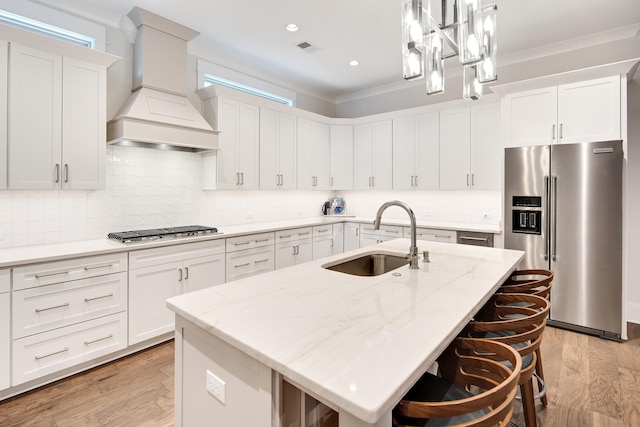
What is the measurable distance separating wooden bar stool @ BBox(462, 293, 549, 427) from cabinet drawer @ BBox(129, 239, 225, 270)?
7.95 ft

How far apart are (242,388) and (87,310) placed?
208 centimetres

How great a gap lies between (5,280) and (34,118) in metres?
1.17

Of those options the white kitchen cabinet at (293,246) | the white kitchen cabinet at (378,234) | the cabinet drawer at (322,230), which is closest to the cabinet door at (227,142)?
the white kitchen cabinet at (293,246)

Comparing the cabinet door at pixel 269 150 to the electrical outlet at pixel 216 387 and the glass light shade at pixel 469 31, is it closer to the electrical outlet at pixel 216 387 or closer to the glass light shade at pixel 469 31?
the glass light shade at pixel 469 31

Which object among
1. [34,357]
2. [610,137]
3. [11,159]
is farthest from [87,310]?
[610,137]

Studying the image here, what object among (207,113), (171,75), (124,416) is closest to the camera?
(124,416)

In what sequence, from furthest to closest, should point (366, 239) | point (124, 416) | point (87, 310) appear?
point (366, 239), point (87, 310), point (124, 416)

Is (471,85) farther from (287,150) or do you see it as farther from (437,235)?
(287,150)

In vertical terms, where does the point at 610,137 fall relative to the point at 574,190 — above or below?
above

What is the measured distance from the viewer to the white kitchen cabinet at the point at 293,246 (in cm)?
411

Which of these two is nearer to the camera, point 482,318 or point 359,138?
point 482,318

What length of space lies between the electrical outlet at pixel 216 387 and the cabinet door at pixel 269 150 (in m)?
3.17

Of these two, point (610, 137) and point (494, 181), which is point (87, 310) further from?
point (610, 137)

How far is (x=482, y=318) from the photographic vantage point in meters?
2.12
